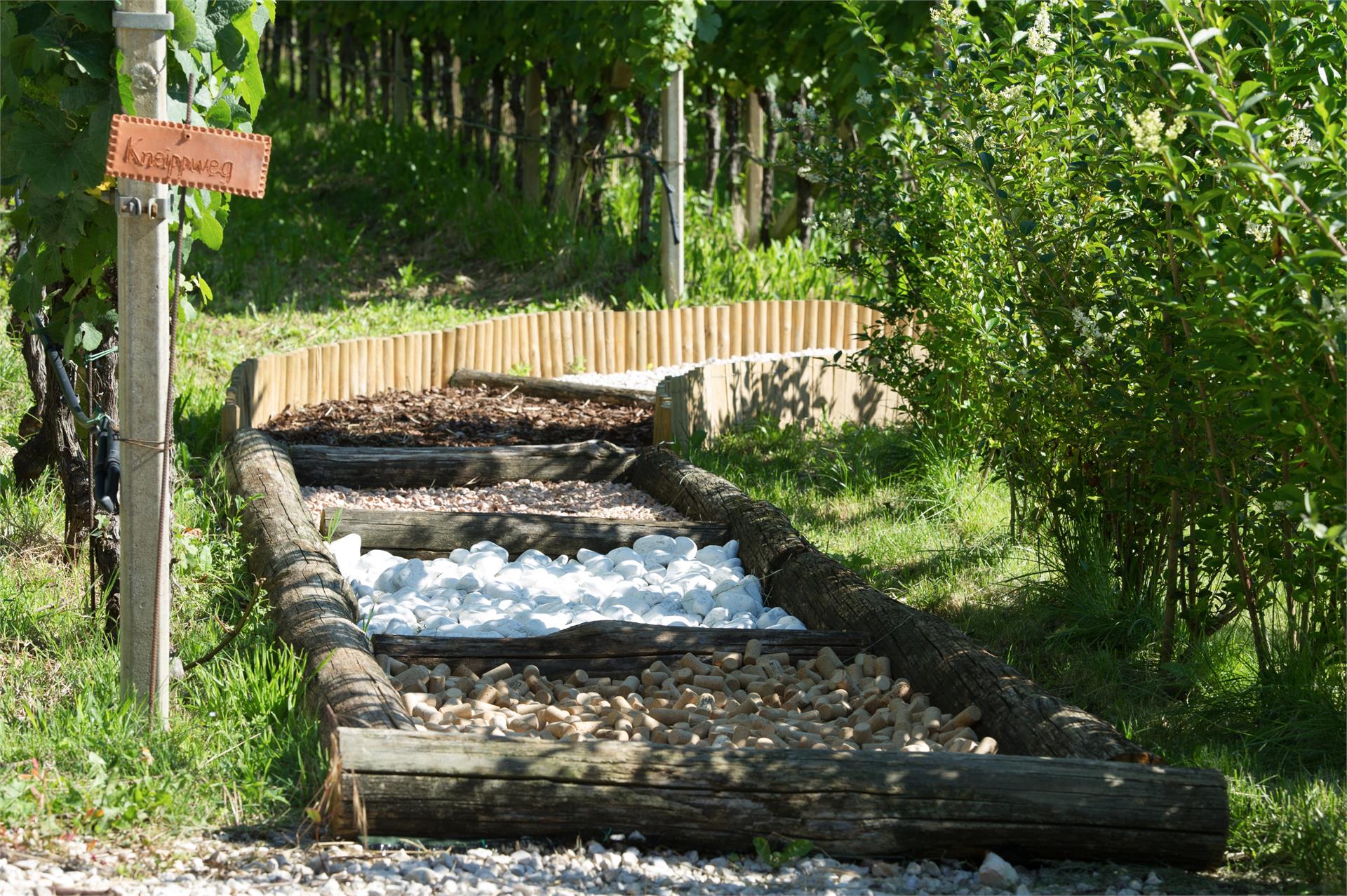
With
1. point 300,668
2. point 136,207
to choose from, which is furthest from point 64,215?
point 300,668

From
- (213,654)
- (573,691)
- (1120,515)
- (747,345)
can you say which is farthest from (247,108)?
(747,345)

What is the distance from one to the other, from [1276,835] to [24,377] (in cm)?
603

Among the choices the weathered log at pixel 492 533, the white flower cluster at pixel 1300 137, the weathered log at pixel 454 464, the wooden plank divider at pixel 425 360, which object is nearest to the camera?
the white flower cluster at pixel 1300 137

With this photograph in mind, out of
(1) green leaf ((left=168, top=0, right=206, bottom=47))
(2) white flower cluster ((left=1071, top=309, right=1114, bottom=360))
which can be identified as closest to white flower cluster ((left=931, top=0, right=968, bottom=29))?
(2) white flower cluster ((left=1071, top=309, right=1114, bottom=360))

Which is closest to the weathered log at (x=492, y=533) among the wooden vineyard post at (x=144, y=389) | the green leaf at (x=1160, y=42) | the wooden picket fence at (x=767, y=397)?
the wooden picket fence at (x=767, y=397)

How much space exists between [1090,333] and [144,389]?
265cm

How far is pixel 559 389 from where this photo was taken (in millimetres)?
8109

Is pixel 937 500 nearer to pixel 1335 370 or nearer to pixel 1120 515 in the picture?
pixel 1120 515

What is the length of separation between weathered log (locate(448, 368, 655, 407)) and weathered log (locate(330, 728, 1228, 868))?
16.3 feet

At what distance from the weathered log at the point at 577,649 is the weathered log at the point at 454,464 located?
2.37 metres

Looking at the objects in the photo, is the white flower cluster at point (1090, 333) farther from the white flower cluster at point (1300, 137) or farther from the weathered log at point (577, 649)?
the weathered log at point (577, 649)

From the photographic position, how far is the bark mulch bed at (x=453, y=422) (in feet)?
23.2

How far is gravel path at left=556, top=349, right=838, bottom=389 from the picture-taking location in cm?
835

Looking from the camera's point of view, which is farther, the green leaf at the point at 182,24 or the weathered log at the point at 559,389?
the weathered log at the point at 559,389
